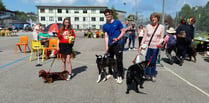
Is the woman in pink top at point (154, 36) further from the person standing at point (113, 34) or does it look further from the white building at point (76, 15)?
Answer: the white building at point (76, 15)

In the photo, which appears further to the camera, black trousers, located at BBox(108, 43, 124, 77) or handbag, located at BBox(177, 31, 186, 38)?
handbag, located at BBox(177, 31, 186, 38)

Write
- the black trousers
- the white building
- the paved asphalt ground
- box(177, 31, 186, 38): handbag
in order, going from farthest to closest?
the white building → box(177, 31, 186, 38): handbag → the black trousers → the paved asphalt ground

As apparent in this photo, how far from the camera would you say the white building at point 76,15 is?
235 ft

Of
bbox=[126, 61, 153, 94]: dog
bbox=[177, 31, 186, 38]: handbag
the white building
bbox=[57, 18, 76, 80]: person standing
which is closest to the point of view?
bbox=[126, 61, 153, 94]: dog

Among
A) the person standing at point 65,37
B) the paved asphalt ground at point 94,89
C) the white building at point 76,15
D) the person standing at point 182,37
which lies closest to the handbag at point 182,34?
the person standing at point 182,37

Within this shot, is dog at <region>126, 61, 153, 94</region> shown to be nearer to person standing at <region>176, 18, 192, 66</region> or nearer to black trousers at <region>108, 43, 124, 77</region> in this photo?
black trousers at <region>108, 43, 124, 77</region>

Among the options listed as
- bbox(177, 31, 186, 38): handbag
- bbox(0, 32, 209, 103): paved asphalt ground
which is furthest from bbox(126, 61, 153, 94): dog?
bbox(177, 31, 186, 38): handbag

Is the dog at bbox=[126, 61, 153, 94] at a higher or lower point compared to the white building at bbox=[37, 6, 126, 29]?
lower

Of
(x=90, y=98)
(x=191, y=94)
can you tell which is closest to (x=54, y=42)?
(x=90, y=98)

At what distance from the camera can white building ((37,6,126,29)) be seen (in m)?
71.6

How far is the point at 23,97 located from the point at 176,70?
518cm

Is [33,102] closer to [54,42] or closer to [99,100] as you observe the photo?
[99,100]

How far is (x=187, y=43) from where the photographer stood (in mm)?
6785

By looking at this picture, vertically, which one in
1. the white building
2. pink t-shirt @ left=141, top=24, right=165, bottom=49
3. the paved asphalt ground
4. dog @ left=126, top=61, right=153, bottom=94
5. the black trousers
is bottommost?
the paved asphalt ground
